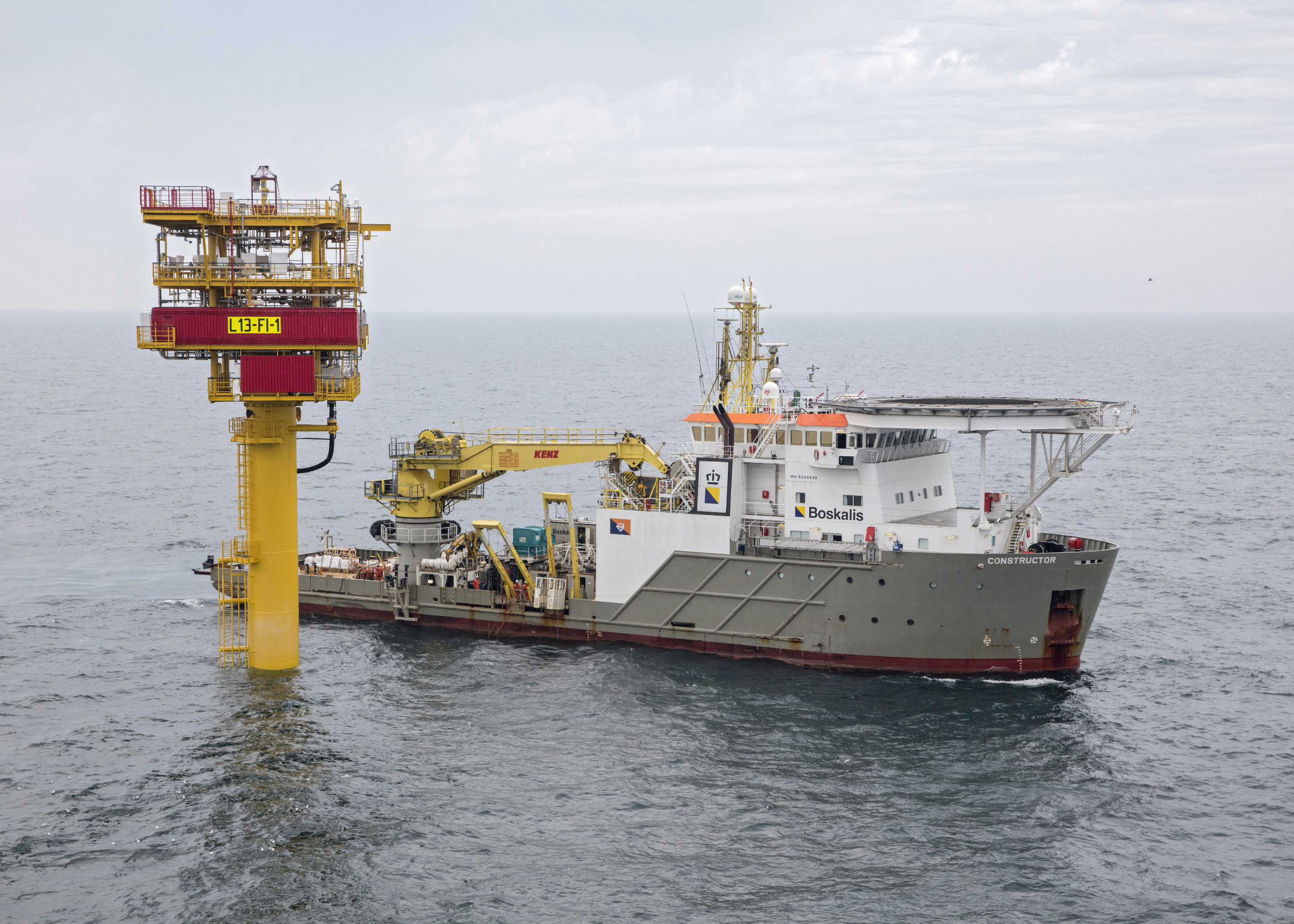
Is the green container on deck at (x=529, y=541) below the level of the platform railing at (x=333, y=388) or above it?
below

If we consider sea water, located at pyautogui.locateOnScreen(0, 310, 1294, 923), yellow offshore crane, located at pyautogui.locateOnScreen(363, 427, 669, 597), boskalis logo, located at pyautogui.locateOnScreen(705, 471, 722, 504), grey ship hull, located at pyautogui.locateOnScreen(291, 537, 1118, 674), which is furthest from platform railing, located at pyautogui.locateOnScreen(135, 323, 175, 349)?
boskalis logo, located at pyautogui.locateOnScreen(705, 471, 722, 504)

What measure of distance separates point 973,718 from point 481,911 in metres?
15.1

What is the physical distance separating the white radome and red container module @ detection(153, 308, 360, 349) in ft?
43.3

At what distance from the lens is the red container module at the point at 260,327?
31609mm

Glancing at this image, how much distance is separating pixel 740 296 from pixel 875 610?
11.6 metres

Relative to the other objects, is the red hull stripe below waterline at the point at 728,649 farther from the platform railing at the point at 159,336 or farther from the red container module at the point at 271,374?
the platform railing at the point at 159,336

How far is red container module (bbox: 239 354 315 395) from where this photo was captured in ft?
105

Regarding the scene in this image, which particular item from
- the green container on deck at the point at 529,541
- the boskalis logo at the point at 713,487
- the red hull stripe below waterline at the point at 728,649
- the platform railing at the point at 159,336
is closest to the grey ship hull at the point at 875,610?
the red hull stripe below waterline at the point at 728,649

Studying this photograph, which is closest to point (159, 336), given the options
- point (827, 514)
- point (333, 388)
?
point (333, 388)

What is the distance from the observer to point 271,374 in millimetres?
32188

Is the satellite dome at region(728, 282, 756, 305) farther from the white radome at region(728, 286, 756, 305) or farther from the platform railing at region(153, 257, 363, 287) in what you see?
the platform railing at region(153, 257, 363, 287)

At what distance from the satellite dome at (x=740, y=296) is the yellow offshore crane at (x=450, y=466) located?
558 cm

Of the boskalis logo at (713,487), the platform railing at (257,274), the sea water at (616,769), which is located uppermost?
the platform railing at (257,274)

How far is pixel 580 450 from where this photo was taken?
4016cm
